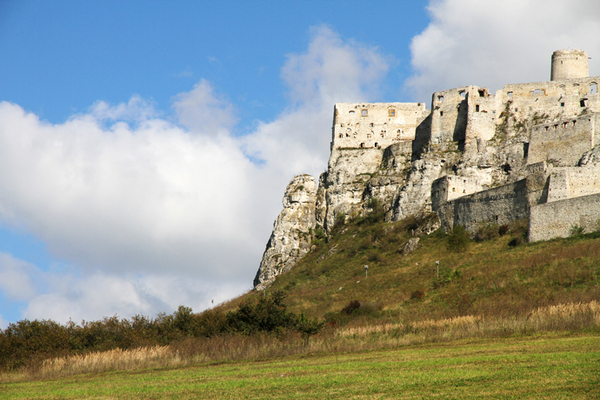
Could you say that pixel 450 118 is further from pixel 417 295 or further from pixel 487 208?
pixel 417 295

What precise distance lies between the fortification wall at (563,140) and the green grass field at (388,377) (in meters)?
Result: 33.2

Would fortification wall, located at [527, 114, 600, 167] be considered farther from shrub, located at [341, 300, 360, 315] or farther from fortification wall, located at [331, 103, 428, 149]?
shrub, located at [341, 300, 360, 315]

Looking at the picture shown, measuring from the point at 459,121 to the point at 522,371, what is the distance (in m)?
49.6

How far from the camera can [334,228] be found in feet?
205

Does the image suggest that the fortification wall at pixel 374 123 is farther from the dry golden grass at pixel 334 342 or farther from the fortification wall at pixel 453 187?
the dry golden grass at pixel 334 342

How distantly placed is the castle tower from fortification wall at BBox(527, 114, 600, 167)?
13130 millimetres

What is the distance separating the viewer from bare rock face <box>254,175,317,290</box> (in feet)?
202

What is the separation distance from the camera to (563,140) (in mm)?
52219

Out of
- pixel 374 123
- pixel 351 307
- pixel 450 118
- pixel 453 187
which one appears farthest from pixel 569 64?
pixel 351 307

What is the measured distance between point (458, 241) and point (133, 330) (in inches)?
996

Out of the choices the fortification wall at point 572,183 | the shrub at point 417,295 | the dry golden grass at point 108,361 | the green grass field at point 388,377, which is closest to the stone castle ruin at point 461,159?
the fortification wall at point 572,183

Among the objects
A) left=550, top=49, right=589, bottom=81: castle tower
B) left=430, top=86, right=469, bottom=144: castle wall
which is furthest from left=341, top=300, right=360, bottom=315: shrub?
left=550, top=49, right=589, bottom=81: castle tower

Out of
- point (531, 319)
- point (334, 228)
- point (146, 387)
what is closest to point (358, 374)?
point (146, 387)

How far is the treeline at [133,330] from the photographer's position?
27750 millimetres
